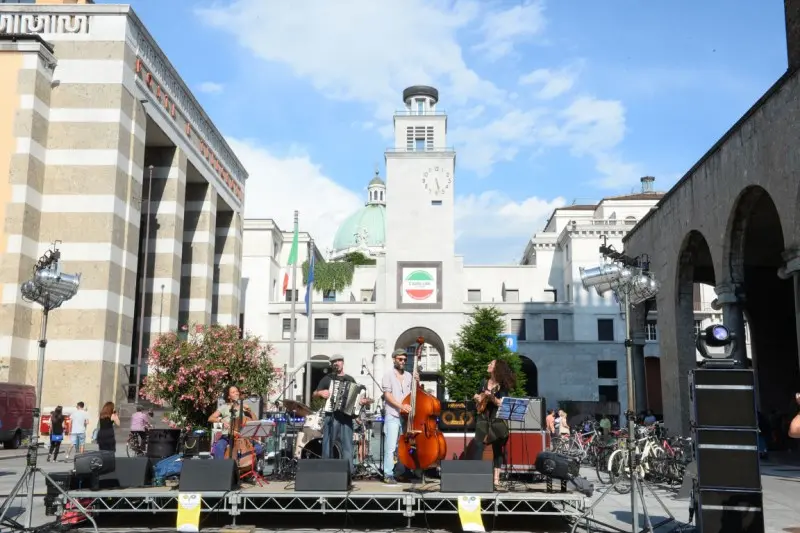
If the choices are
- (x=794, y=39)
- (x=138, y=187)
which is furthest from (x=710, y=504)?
(x=138, y=187)

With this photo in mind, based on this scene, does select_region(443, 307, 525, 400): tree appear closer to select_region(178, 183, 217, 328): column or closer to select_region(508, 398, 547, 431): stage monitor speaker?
select_region(178, 183, 217, 328): column

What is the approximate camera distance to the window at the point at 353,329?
5816 centimetres

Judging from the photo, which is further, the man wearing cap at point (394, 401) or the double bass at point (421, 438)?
the man wearing cap at point (394, 401)

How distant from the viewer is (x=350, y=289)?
73.7m

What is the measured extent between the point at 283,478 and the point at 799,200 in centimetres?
1163

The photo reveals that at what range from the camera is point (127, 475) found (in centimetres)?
1041

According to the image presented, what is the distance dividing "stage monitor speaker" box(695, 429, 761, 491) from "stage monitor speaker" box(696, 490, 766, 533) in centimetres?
11

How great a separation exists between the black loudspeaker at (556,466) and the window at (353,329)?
47859 mm

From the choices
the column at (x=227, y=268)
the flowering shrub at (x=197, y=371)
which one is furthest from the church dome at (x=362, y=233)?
the flowering shrub at (x=197, y=371)

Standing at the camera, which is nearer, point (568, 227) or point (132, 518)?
point (132, 518)

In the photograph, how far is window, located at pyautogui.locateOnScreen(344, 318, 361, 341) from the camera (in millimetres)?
58156

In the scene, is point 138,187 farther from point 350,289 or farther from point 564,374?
point 350,289

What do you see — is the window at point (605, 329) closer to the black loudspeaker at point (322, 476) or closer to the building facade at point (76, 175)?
the building facade at point (76, 175)

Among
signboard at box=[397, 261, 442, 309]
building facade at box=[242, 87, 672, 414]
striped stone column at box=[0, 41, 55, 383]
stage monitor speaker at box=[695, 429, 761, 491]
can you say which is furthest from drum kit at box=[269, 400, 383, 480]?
signboard at box=[397, 261, 442, 309]
